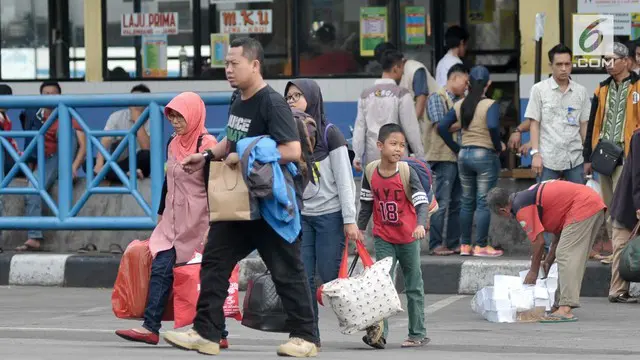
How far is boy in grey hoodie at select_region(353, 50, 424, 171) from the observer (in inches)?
491

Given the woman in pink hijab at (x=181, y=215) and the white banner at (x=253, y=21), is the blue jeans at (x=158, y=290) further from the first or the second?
the white banner at (x=253, y=21)

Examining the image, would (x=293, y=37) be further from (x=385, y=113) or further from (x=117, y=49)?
(x=385, y=113)

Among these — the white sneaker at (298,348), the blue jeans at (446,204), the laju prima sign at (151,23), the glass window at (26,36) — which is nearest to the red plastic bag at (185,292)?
the white sneaker at (298,348)

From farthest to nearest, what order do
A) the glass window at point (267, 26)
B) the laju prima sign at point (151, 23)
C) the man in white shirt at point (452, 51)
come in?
the laju prima sign at point (151, 23) < the glass window at point (267, 26) < the man in white shirt at point (452, 51)

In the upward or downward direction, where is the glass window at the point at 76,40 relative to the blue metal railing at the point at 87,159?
upward

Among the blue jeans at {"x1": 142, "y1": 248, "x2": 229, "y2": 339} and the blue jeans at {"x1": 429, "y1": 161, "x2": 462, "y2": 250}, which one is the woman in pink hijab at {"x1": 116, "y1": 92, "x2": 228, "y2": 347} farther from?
the blue jeans at {"x1": 429, "y1": 161, "x2": 462, "y2": 250}

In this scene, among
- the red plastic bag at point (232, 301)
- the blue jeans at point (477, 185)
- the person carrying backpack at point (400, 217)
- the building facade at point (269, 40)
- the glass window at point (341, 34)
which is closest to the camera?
the red plastic bag at point (232, 301)

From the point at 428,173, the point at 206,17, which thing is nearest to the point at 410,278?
the point at 428,173

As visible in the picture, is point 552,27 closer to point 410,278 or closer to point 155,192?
point 155,192

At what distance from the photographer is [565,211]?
33.9 feet

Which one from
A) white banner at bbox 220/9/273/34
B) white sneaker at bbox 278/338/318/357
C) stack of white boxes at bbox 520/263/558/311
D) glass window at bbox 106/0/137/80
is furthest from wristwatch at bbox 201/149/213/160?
glass window at bbox 106/0/137/80

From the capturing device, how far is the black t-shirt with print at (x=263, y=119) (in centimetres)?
764

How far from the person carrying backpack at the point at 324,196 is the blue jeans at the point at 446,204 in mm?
4406

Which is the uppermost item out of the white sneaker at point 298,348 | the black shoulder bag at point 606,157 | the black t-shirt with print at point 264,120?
the black t-shirt with print at point 264,120
